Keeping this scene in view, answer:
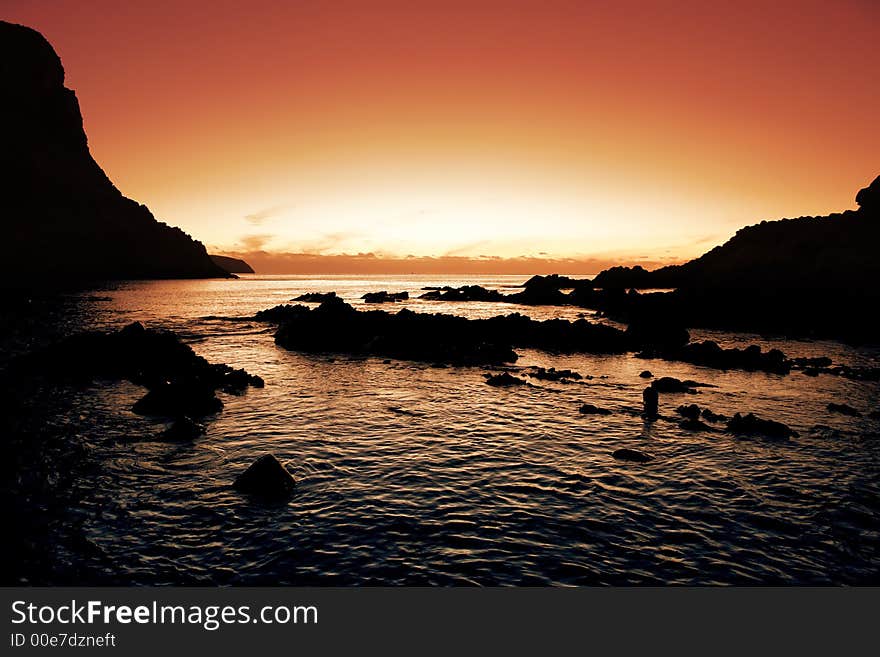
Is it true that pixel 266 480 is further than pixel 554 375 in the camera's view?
No

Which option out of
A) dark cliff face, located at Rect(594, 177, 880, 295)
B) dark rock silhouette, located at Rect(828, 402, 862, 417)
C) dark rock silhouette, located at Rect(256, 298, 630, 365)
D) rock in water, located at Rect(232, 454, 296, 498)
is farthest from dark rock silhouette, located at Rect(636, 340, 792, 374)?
dark cliff face, located at Rect(594, 177, 880, 295)

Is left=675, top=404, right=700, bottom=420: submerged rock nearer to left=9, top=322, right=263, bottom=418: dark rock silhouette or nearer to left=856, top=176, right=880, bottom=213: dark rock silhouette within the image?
left=9, top=322, right=263, bottom=418: dark rock silhouette

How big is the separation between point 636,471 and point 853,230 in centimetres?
11701

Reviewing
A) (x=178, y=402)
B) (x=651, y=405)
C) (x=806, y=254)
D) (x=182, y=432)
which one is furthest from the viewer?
(x=806, y=254)

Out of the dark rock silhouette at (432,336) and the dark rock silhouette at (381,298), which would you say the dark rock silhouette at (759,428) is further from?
the dark rock silhouette at (381,298)

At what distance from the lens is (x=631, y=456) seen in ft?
64.7

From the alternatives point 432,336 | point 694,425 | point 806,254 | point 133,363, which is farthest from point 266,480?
point 806,254

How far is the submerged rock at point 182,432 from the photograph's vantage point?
2117cm

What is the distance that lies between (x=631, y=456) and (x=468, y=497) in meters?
8.21

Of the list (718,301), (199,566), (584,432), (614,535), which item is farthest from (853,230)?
(199,566)

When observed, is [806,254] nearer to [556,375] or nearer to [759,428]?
[556,375]

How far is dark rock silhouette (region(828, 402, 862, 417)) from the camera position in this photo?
2645 cm

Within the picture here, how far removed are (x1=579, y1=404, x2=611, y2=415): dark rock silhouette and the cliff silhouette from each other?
51.0m

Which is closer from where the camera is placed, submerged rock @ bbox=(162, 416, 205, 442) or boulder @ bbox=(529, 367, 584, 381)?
submerged rock @ bbox=(162, 416, 205, 442)
